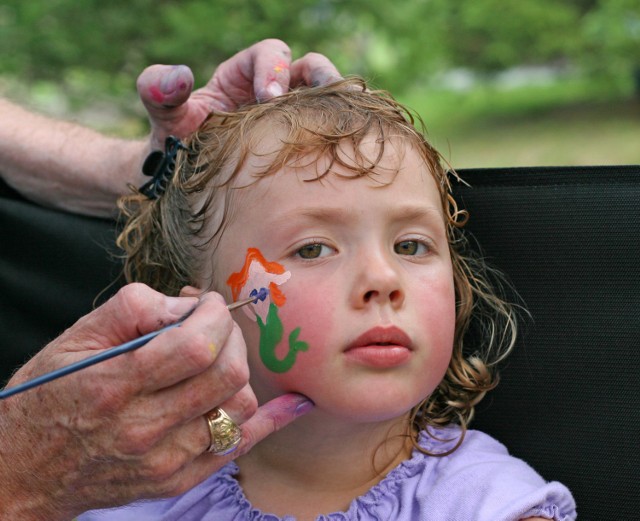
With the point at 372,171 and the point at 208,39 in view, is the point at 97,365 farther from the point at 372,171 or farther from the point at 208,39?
the point at 208,39

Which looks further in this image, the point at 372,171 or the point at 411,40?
the point at 411,40

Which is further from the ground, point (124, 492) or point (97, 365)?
point (97, 365)

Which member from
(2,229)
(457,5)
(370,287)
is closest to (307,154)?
(370,287)

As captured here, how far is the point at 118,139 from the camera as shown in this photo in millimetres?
2732

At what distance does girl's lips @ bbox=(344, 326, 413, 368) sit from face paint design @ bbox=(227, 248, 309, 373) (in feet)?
0.33

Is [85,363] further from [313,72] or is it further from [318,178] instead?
[313,72]

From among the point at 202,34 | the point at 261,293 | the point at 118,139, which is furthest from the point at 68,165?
the point at 202,34

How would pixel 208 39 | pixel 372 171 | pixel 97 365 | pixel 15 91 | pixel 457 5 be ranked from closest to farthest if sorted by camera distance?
pixel 97 365
pixel 372 171
pixel 208 39
pixel 15 91
pixel 457 5

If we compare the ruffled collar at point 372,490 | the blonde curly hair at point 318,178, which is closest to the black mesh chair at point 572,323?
the blonde curly hair at point 318,178

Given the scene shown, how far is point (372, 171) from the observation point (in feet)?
5.96

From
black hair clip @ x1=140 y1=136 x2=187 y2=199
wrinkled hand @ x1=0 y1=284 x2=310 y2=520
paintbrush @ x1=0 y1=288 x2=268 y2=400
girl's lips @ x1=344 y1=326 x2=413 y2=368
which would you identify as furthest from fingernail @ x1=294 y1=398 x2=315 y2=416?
black hair clip @ x1=140 y1=136 x2=187 y2=199

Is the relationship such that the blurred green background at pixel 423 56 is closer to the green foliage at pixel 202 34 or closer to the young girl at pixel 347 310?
the green foliage at pixel 202 34

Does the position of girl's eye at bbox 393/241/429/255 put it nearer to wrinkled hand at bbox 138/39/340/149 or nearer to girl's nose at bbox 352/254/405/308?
girl's nose at bbox 352/254/405/308

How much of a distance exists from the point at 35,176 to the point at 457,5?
8.09 m
